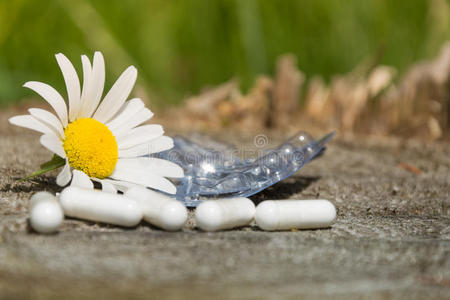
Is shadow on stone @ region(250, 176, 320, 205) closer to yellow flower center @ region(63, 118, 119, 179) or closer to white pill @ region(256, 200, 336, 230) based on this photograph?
white pill @ region(256, 200, 336, 230)

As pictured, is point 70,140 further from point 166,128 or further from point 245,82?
point 245,82

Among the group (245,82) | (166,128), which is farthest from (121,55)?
(166,128)

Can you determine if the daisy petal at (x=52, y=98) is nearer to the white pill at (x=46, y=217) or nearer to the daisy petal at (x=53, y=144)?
the daisy petal at (x=53, y=144)

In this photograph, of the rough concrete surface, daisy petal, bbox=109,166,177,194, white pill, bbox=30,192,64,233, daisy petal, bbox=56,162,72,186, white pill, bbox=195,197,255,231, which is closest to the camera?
the rough concrete surface

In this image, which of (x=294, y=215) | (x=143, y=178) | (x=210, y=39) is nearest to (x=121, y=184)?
(x=143, y=178)

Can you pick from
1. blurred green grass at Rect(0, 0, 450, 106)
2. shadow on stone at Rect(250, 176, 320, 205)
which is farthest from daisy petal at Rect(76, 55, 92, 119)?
blurred green grass at Rect(0, 0, 450, 106)
